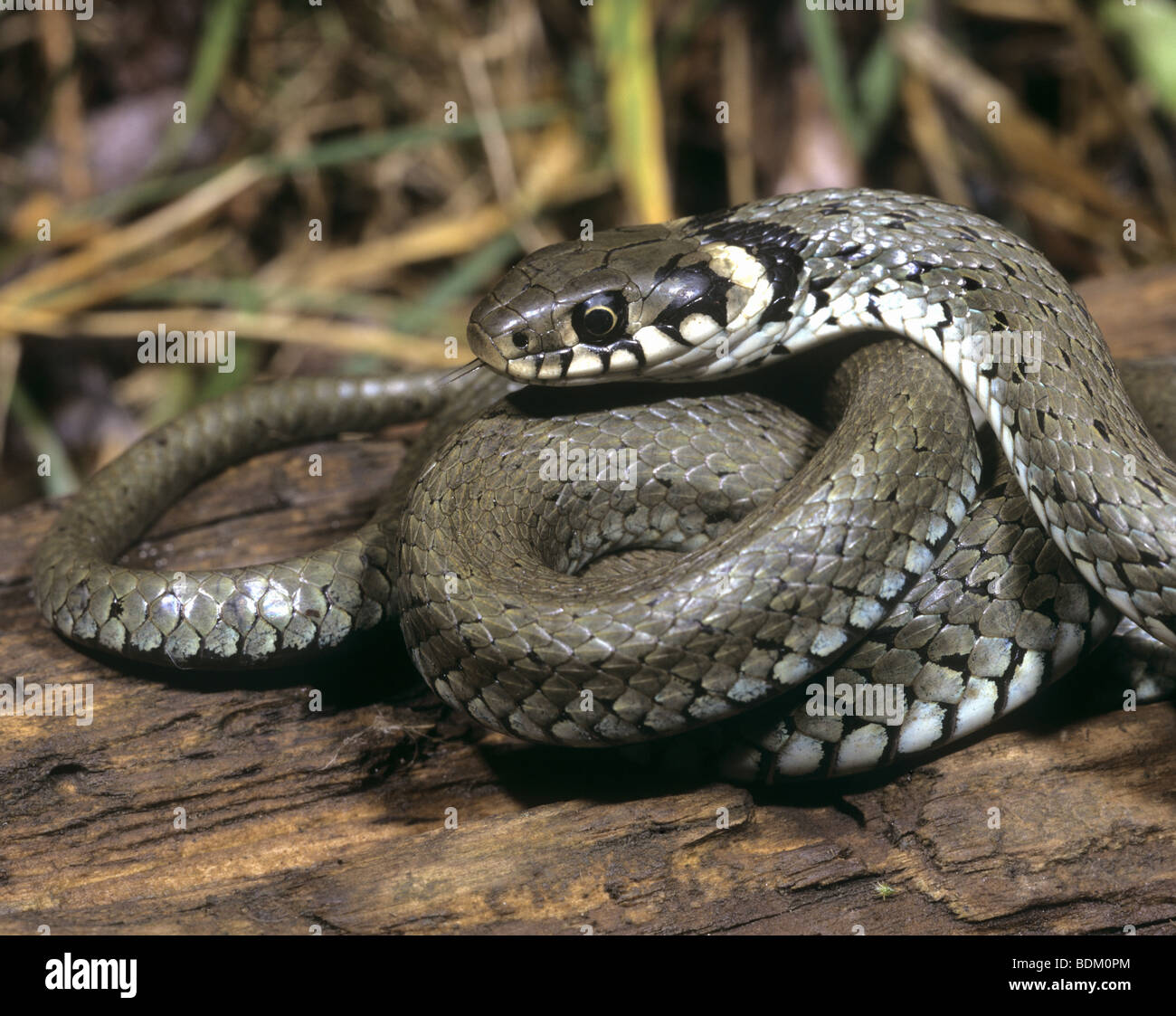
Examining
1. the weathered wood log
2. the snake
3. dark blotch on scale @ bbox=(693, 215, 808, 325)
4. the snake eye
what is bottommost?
the weathered wood log

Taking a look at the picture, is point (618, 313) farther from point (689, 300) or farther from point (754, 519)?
point (754, 519)

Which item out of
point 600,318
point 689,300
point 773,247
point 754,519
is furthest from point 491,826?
point 773,247

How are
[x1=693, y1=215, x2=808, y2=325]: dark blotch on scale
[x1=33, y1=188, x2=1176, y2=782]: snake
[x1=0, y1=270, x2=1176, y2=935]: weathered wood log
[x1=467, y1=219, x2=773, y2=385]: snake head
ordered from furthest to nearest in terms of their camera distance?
[x1=693, y1=215, x2=808, y2=325]: dark blotch on scale, [x1=467, y1=219, x2=773, y2=385]: snake head, [x1=0, y1=270, x2=1176, y2=935]: weathered wood log, [x1=33, y1=188, x2=1176, y2=782]: snake

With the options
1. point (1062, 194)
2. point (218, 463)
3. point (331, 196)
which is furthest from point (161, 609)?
point (1062, 194)

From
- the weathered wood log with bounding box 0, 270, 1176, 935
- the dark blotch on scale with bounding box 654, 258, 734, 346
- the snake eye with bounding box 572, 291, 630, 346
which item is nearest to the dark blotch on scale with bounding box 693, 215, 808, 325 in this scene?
the dark blotch on scale with bounding box 654, 258, 734, 346

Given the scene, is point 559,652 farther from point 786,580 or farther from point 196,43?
point 196,43

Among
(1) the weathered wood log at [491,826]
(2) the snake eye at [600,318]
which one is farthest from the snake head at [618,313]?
(1) the weathered wood log at [491,826]

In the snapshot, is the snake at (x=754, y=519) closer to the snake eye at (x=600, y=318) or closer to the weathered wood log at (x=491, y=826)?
the snake eye at (x=600, y=318)

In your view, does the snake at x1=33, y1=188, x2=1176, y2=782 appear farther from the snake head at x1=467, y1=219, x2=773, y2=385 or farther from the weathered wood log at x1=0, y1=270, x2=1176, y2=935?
the weathered wood log at x1=0, y1=270, x2=1176, y2=935
